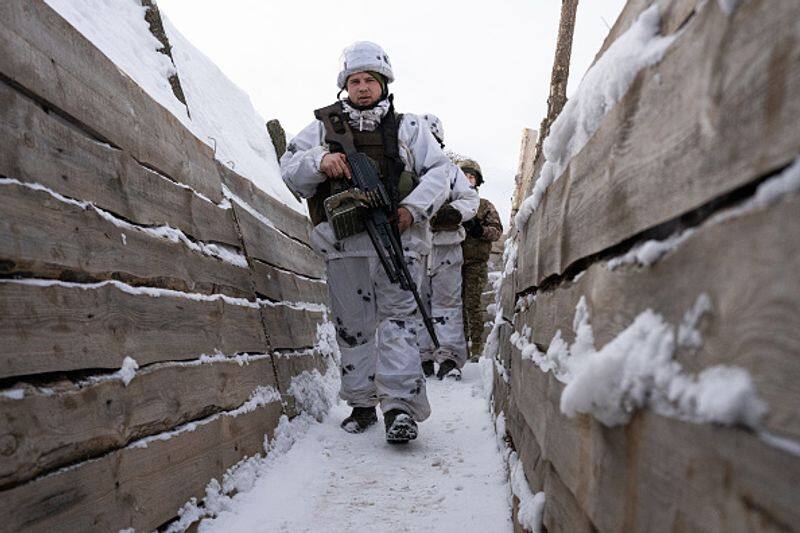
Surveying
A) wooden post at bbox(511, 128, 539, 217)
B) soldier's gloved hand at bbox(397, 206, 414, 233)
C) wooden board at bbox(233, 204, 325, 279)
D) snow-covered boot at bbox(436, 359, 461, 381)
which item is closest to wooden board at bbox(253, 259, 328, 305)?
wooden board at bbox(233, 204, 325, 279)

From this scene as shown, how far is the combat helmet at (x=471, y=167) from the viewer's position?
24.8 feet

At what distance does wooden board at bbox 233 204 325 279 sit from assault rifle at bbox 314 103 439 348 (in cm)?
69

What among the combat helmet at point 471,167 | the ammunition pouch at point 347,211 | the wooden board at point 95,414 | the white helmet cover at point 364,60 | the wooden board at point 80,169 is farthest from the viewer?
the combat helmet at point 471,167

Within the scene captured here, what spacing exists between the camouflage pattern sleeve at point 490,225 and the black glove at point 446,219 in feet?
2.51

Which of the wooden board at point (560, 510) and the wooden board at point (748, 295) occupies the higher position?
the wooden board at point (748, 295)

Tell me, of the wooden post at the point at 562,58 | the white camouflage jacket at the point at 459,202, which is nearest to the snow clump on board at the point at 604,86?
the white camouflage jacket at the point at 459,202

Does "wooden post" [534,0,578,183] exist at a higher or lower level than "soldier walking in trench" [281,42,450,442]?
higher

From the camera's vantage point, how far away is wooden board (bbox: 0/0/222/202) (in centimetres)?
→ 188

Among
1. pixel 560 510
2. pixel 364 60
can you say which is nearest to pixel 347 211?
pixel 364 60

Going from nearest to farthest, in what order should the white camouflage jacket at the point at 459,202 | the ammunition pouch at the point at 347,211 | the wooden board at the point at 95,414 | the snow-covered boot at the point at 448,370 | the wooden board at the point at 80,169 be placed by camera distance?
1. the wooden board at the point at 95,414
2. the wooden board at the point at 80,169
3. the ammunition pouch at the point at 347,211
4. the white camouflage jacket at the point at 459,202
5. the snow-covered boot at the point at 448,370

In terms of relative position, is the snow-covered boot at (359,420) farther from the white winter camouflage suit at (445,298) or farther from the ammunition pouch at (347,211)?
the white winter camouflage suit at (445,298)

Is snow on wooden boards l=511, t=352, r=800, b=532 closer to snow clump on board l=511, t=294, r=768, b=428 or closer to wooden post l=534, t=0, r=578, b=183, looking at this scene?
snow clump on board l=511, t=294, r=768, b=428

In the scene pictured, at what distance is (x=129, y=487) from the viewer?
2010mm

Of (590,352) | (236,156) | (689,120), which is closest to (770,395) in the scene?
(689,120)
